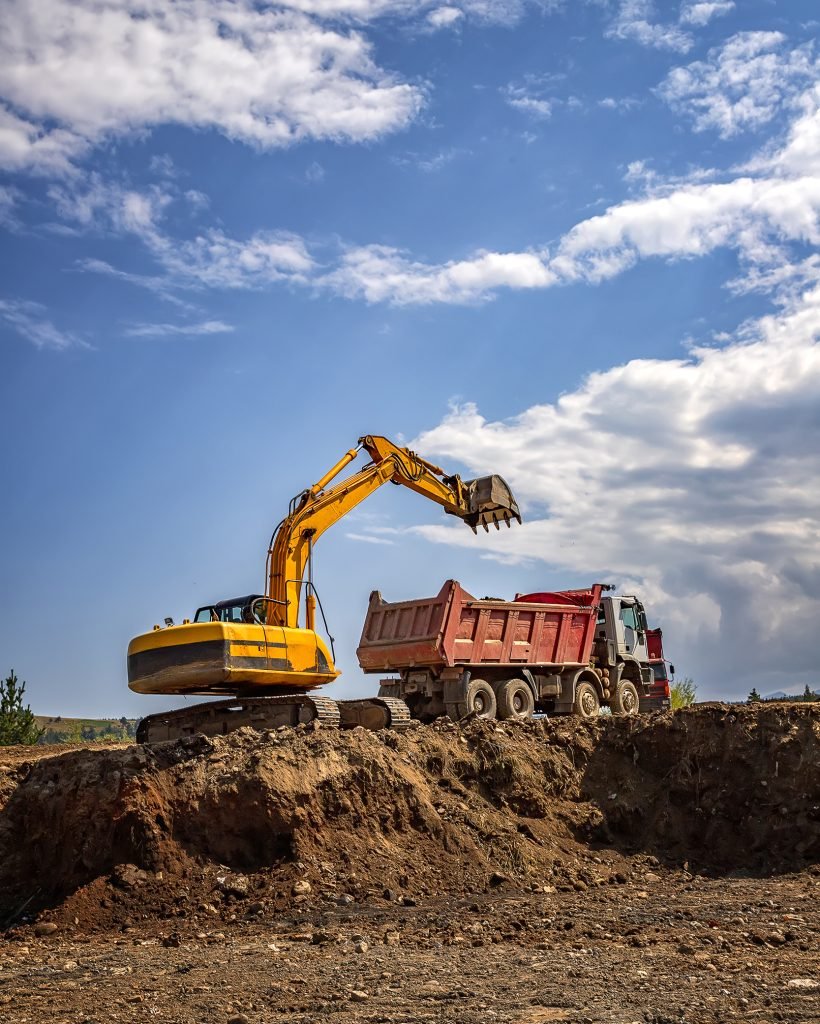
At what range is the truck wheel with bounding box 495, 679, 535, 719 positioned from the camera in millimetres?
20359

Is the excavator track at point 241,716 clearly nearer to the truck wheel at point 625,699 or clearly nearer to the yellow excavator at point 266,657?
the yellow excavator at point 266,657

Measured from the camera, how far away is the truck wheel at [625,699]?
24172 millimetres

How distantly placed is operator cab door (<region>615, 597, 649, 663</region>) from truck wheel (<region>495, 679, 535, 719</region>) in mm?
4417

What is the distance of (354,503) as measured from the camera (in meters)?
19.0

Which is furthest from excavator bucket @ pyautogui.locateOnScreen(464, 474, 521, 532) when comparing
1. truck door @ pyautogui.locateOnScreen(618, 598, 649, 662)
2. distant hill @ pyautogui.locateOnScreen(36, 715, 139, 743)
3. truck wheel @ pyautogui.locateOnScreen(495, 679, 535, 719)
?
distant hill @ pyautogui.locateOnScreen(36, 715, 139, 743)

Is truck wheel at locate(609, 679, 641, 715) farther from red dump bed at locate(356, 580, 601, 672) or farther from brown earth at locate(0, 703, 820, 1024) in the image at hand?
brown earth at locate(0, 703, 820, 1024)

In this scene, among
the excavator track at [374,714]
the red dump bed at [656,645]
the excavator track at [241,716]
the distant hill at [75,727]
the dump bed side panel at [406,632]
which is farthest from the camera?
the distant hill at [75,727]

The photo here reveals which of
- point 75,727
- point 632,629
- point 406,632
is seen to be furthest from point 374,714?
point 75,727

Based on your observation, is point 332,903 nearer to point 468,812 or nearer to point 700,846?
point 468,812

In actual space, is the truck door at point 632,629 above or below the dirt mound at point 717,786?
above

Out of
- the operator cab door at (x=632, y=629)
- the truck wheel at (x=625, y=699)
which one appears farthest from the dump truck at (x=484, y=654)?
the operator cab door at (x=632, y=629)

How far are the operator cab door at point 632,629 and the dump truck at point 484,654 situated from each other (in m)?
1.15

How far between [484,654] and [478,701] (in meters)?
0.93

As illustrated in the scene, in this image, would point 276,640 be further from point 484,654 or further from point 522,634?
point 522,634
